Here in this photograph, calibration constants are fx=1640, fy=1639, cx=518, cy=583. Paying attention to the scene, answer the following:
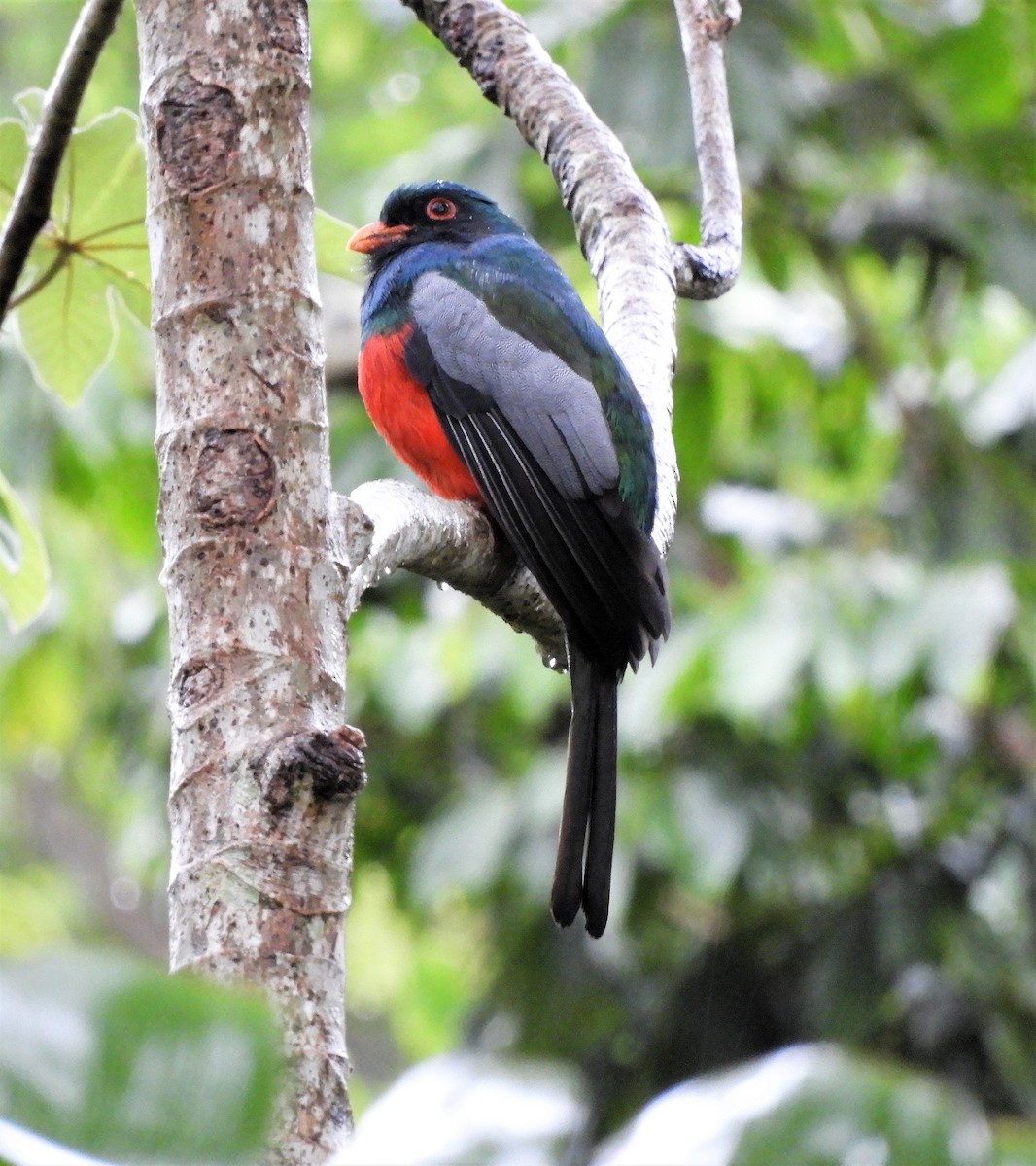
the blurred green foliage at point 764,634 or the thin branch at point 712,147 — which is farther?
the blurred green foliage at point 764,634

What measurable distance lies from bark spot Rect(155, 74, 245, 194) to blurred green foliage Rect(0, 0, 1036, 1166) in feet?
9.31

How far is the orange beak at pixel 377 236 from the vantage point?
3.82m

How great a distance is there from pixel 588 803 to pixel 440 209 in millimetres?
1899

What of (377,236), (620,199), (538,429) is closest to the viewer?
(620,199)

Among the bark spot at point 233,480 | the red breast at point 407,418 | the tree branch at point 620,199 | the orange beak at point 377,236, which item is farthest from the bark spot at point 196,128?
the orange beak at point 377,236

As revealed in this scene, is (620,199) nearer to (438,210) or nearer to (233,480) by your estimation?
(438,210)

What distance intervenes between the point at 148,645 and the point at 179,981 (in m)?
5.52

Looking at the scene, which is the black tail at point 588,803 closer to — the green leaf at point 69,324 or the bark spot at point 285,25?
the green leaf at point 69,324

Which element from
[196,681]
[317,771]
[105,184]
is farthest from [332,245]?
[317,771]

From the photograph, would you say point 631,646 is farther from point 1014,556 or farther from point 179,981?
point 1014,556

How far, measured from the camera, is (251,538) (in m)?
1.54

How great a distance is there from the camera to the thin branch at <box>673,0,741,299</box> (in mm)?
2893

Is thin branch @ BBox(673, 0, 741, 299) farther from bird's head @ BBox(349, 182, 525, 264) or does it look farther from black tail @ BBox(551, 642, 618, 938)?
bird's head @ BBox(349, 182, 525, 264)

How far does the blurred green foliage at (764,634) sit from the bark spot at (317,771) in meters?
2.94
